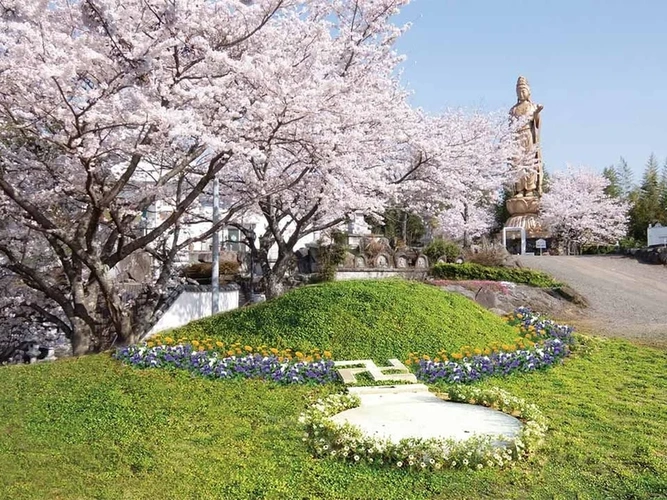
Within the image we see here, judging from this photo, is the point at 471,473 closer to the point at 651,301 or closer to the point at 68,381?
the point at 68,381

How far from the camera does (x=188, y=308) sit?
1194 centimetres

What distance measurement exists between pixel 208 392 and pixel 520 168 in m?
22.9

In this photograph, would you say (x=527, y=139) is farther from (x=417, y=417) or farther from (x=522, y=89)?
(x=417, y=417)

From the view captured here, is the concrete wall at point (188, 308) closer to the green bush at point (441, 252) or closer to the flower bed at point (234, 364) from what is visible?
the flower bed at point (234, 364)

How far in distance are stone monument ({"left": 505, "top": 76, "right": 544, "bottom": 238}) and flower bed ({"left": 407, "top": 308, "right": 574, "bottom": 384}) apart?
67.9 feet

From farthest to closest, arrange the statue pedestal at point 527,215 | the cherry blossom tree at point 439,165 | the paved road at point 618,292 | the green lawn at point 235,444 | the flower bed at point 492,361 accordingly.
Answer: the statue pedestal at point 527,215 < the cherry blossom tree at point 439,165 < the paved road at point 618,292 < the flower bed at point 492,361 < the green lawn at point 235,444

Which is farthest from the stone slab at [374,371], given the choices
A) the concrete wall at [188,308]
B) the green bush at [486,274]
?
the green bush at [486,274]

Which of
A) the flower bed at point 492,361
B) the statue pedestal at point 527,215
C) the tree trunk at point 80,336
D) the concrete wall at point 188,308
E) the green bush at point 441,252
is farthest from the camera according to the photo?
the statue pedestal at point 527,215

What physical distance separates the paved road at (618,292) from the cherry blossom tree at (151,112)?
5.94 m

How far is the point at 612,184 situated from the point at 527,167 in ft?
53.8

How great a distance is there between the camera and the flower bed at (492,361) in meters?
6.77

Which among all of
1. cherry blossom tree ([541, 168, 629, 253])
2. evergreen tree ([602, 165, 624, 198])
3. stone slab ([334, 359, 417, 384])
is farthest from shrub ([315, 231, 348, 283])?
evergreen tree ([602, 165, 624, 198])

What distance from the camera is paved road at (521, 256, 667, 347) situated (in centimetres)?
1175

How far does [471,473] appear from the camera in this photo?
3998mm
